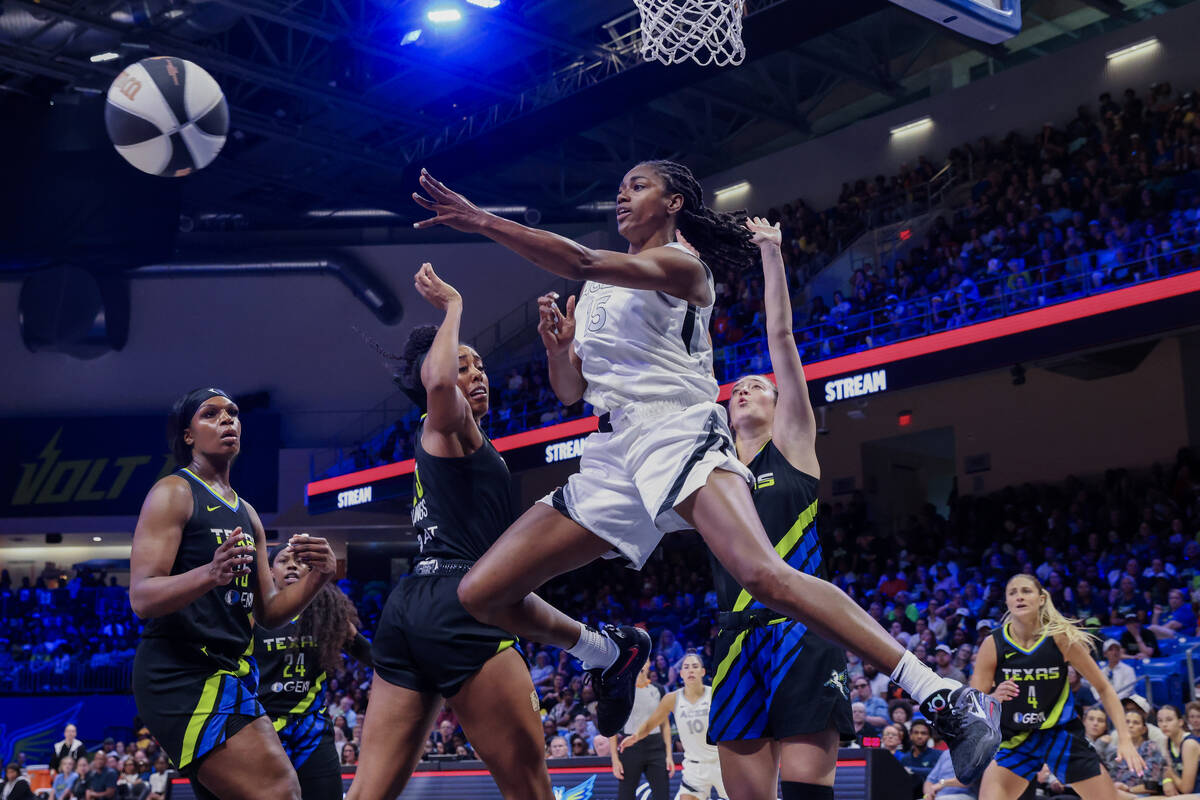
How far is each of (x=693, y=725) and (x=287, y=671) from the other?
362 cm

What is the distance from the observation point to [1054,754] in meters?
7.04

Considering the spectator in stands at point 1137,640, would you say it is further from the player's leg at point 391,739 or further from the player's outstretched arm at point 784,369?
the player's leg at point 391,739

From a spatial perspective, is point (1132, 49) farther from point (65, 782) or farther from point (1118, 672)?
point (65, 782)

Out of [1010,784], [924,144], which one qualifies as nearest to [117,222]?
[924,144]

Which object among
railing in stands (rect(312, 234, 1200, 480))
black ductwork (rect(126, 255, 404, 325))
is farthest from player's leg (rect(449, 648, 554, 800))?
black ductwork (rect(126, 255, 404, 325))

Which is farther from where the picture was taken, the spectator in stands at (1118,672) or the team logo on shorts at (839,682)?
the spectator in stands at (1118,672)

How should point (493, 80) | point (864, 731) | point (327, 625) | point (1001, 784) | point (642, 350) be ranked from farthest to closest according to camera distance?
1. point (493, 80)
2. point (864, 731)
3. point (1001, 784)
4. point (327, 625)
5. point (642, 350)

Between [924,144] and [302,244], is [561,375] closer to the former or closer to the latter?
[924,144]

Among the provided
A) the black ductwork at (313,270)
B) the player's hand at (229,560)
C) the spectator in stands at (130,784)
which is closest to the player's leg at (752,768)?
the player's hand at (229,560)

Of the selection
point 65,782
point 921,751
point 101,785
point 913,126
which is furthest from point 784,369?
point 913,126

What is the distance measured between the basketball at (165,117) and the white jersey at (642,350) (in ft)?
23.5

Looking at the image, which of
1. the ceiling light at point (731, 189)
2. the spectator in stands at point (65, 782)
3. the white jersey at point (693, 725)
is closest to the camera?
the white jersey at point (693, 725)

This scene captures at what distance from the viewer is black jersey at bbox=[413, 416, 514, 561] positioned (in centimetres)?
472

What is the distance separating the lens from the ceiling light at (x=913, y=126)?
23.6 m
